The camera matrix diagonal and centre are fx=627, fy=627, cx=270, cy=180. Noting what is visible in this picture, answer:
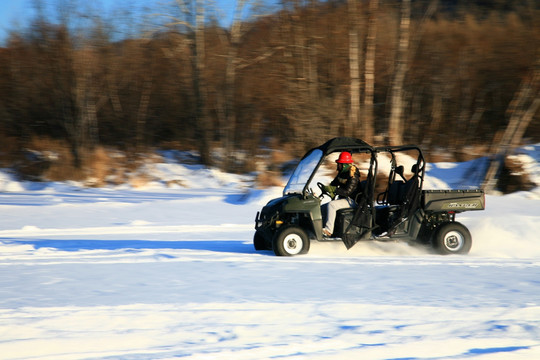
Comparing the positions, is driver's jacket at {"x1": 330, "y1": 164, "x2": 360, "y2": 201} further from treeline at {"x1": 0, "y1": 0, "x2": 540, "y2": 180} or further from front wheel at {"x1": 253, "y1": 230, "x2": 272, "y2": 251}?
treeline at {"x1": 0, "y1": 0, "x2": 540, "y2": 180}

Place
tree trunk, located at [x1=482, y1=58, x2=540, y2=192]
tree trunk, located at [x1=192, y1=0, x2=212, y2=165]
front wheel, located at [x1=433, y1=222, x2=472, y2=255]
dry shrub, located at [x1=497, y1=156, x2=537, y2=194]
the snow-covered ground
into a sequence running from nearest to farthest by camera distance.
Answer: the snow-covered ground → front wheel, located at [x1=433, y1=222, x2=472, y2=255] → dry shrub, located at [x1=497, y1=156, x2=537, y2=194] → tree trunk, located at [x1=482, y1=58, x2=540, y2=192] → tree trunk, located at [x1=192, y1=0, x2=212, y2=165]

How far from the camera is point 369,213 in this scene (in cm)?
871

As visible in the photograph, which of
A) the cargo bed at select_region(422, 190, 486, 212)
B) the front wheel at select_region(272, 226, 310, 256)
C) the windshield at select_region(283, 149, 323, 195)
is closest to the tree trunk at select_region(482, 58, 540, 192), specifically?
the cargo bed at select_region(422, 190, 486, 212)

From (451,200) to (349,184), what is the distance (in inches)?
61.5

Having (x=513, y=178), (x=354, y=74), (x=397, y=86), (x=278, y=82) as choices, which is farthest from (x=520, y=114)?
(x=278, y=82)

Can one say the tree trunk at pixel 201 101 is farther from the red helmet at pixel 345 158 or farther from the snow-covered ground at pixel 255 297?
the red helmet at pixel 345 158

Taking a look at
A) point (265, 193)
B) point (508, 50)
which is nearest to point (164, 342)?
point (265, 193)

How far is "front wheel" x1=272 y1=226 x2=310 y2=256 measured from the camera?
864 cm

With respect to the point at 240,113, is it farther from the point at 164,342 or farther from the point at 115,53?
the point at 164,342

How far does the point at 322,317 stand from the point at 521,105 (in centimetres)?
1922

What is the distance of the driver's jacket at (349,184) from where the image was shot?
8.80 m

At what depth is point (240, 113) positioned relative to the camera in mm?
25953

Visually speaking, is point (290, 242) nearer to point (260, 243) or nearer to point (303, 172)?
point (260, 243)

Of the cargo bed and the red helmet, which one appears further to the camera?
the cargo bed
